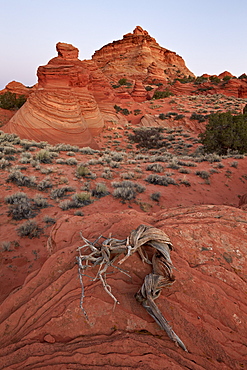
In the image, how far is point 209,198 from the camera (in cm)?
885

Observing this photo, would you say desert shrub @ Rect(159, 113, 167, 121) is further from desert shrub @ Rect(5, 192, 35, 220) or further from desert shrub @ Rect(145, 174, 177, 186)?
desert shrub @ Rect(5, 192, 35, 220)

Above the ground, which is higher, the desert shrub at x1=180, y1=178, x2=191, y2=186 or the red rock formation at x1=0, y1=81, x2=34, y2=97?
the red rock formation at x1=0, y1=81, x2=34, y2=97

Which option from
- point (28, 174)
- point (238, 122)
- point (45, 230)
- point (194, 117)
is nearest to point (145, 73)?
point (194, 117)

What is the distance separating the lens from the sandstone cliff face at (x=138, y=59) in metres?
59.9

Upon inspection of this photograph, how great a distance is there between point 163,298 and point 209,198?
24.4 feet

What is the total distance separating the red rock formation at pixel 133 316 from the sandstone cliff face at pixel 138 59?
61388 millimetres

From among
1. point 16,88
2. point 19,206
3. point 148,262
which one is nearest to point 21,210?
point 19,206

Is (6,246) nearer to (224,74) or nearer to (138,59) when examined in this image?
(138,59)

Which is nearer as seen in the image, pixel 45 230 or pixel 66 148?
pixel 45 230

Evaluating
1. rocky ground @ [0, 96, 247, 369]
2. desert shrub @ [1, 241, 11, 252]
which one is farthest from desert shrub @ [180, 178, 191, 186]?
desert shrub @ [1, 241, 11, 252]

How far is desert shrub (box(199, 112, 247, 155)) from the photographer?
14.7 m

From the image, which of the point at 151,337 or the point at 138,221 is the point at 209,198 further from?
the point at 151,337

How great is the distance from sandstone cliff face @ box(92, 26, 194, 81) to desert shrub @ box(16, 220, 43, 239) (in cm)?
5946

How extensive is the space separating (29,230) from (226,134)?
15.1 meters
